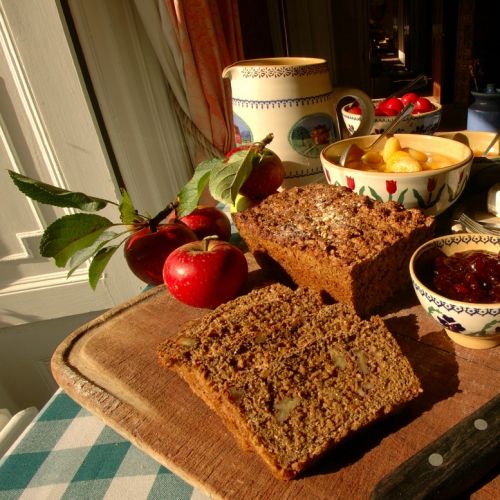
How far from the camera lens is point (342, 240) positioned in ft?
4.55

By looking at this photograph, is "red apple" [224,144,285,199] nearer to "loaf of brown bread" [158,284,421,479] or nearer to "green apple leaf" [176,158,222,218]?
"green apple leaf" [176,158,222,218]

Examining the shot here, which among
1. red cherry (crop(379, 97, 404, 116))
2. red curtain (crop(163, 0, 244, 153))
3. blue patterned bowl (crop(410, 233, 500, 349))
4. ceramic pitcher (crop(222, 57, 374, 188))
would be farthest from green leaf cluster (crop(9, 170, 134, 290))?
red curtain (crop(163, 0, 244, 153))

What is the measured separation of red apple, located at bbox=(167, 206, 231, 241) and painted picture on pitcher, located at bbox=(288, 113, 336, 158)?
0.52 m

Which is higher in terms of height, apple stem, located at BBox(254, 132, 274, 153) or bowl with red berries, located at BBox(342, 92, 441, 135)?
apple stem, located at BBox(254, 132, 274, 153)

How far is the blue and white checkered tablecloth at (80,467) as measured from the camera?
1220 millimetres

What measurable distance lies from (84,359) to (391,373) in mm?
1021

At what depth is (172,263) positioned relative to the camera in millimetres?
1534

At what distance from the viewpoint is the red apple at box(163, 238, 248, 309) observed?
4.87 ft

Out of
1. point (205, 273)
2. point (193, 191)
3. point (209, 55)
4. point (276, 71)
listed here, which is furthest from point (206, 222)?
point (209, 55)

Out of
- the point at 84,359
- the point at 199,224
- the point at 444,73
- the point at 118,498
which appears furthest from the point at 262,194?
the point at 444,73

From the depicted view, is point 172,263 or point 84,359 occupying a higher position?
point 172,263

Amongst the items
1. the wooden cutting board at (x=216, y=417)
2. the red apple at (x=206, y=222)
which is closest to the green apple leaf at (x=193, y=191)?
the red apple at (x=206, y=222)

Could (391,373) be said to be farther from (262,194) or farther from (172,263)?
(262,194)

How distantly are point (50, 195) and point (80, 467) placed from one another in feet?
3.08
